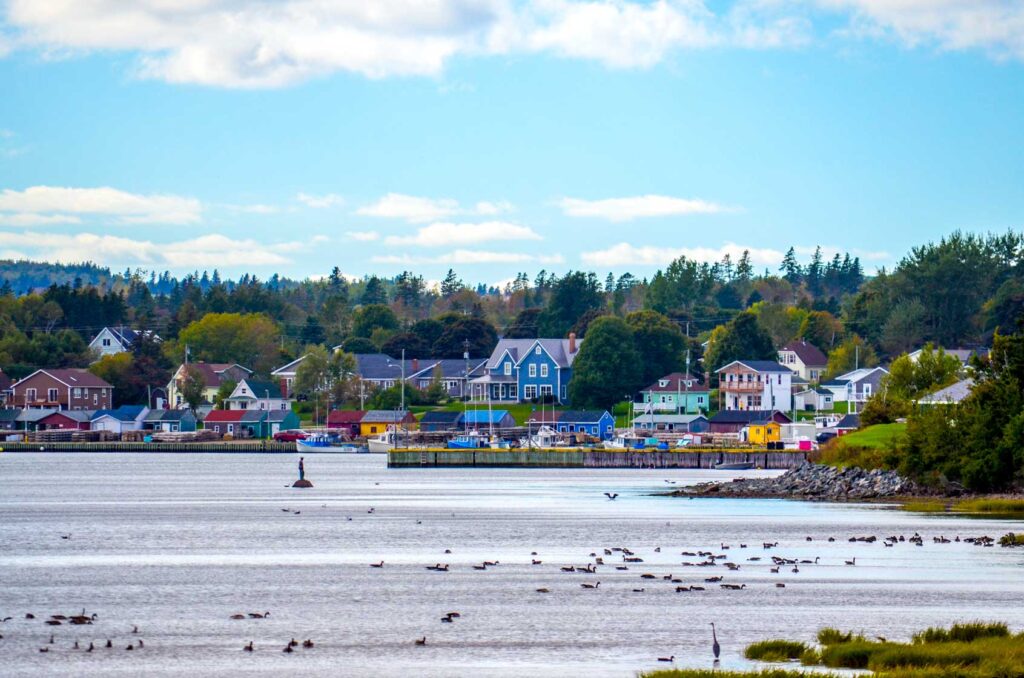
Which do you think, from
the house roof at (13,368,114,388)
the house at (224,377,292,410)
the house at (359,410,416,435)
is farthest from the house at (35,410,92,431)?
the house at (359,410,416,435)

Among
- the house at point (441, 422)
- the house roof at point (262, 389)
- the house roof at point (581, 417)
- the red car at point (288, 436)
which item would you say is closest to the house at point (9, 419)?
the house roof at point (262, 389)

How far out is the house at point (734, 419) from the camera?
158 metres

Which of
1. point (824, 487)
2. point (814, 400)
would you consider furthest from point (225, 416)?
point (824, 487)

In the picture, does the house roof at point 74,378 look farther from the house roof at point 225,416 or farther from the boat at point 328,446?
the boat at point 328,446

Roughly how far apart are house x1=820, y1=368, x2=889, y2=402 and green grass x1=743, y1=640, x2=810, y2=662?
134583 millimetres

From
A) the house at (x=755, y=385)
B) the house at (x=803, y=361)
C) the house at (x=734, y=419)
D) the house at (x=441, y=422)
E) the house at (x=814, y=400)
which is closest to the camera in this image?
the house at (x=734, y=419)

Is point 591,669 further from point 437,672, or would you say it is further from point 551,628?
point 551,628

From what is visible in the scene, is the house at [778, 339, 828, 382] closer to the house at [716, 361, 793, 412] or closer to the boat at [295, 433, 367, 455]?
the house at [716, 361, 793, 412]

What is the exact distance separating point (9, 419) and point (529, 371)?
62.2m

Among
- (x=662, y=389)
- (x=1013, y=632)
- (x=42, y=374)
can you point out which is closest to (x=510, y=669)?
(x=1013, y=632)

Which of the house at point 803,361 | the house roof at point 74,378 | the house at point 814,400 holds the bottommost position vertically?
the house at point 814,400

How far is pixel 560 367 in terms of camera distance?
595 feet

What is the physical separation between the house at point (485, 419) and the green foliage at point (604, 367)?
10.1 meters

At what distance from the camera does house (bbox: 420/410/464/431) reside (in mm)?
165875
